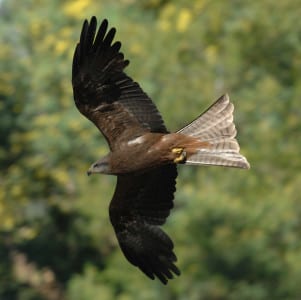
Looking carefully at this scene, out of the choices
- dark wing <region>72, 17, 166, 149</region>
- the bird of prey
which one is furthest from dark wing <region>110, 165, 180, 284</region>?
dark wing <region>72, 17, 166, 149</region>

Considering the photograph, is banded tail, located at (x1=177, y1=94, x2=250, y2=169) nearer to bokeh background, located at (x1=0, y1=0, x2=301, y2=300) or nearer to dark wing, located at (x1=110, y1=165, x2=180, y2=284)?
dark wing, located at (x1=110, y1=165, x2=180, y2=284)

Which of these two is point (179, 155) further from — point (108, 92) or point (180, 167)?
point (180, 167)

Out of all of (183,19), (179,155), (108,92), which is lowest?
(179,155)

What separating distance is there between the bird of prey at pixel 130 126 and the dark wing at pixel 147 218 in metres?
0.02

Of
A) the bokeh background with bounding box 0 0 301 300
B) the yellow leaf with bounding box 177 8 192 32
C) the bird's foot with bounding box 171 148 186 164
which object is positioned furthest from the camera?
the yellow leaf with bounding box 177 8 192 32

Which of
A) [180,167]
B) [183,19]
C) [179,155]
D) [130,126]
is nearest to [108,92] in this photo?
[130,126]

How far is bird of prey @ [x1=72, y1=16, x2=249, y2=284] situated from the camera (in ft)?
39.2

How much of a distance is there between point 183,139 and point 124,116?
56 centimetres

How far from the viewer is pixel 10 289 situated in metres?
25.0

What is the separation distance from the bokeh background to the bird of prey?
8.45 m

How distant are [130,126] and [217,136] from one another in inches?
30.2

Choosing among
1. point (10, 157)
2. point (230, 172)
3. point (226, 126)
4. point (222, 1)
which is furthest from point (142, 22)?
point (226, 126)

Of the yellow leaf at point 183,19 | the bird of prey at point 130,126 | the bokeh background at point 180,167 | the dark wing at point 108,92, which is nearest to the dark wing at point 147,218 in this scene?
the bird of prey at point 130,126

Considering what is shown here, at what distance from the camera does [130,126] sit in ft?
40.3
